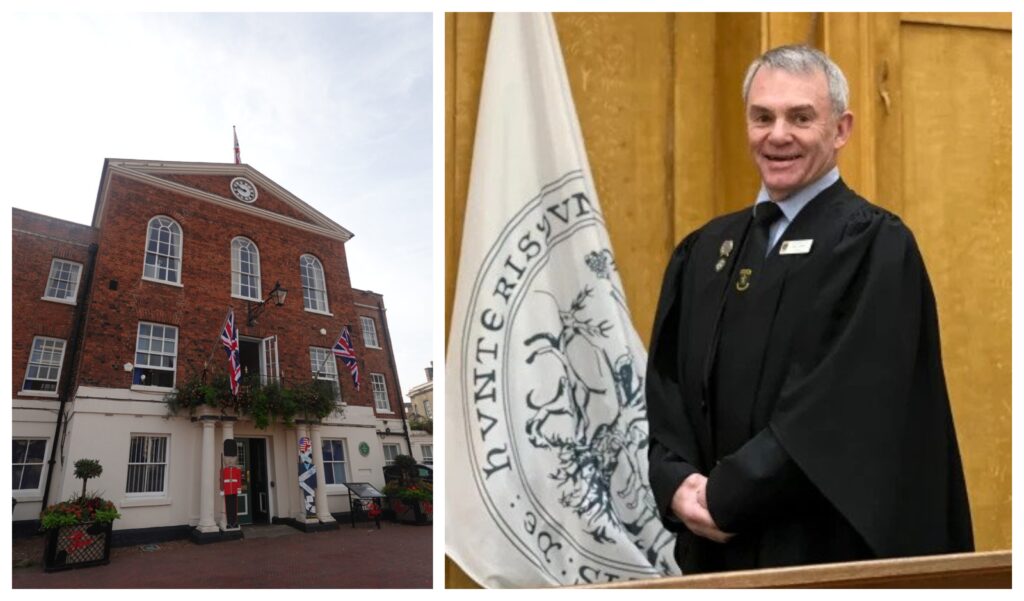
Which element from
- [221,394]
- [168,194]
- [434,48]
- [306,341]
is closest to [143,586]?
[221,394]

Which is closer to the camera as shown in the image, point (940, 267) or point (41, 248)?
point (41, 248)

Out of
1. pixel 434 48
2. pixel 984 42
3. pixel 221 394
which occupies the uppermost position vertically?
pixel 984 42

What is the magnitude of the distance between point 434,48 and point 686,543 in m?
1.64

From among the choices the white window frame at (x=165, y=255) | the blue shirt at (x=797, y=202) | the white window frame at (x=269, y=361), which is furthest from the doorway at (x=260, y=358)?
the blue shirt at (x=797, y=202)

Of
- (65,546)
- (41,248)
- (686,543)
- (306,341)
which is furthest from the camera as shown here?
(306,341)

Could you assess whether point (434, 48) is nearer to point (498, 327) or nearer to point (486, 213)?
point (486, 213)

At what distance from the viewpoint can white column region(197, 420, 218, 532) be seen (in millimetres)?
2277

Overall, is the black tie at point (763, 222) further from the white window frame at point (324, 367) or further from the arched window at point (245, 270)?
the arched window at point (245, 270)

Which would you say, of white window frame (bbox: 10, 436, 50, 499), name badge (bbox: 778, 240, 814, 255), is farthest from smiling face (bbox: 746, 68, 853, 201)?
white window frame (bbox: 10, 436, 50, 499)

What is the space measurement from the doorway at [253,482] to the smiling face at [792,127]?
4.36 ft

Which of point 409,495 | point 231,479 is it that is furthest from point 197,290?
point 409,495

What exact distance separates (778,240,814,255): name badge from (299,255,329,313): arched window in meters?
1.22

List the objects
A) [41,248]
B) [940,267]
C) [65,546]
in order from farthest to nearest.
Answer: [940,267]
[41,248]
[65,546]

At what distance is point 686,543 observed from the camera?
6.02 feet
